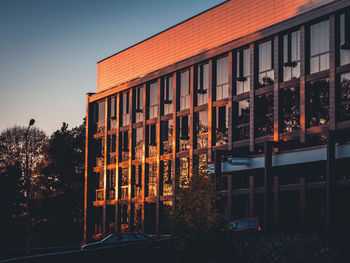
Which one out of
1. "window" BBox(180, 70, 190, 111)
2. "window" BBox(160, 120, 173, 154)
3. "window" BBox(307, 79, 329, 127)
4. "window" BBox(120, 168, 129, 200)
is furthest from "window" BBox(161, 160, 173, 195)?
"window" BBox(307, 79, 329, 127)

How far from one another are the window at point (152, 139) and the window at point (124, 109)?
3914mm

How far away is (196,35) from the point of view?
52.7 m

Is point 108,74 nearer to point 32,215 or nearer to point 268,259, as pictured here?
point 32,215

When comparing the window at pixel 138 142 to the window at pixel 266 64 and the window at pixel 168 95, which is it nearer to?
the window at pixel 168 95

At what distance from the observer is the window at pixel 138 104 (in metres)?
58.8

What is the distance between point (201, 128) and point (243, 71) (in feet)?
19.1

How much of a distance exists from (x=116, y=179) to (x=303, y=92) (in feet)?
Answer: 79.2

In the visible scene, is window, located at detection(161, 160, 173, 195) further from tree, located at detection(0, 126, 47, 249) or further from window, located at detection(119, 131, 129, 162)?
tree, located at detection(0, 126, 47, 249)

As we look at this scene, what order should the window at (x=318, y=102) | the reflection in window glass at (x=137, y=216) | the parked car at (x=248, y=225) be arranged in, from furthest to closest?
the reflection in window glass at (x=137, y=216) < the window at (x=318, y=102) < the parked car at (x=248, y=225)

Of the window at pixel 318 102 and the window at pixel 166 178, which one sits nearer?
the window at pixel 318 102

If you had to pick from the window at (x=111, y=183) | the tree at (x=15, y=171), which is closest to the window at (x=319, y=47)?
the window at (x=111, y=183)

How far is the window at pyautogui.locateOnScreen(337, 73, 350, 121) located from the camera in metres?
39.0

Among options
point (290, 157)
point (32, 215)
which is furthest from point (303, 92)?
point (32, 215)

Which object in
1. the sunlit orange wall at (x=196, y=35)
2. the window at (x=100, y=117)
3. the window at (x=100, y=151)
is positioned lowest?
the window at (x=100, y=151)
